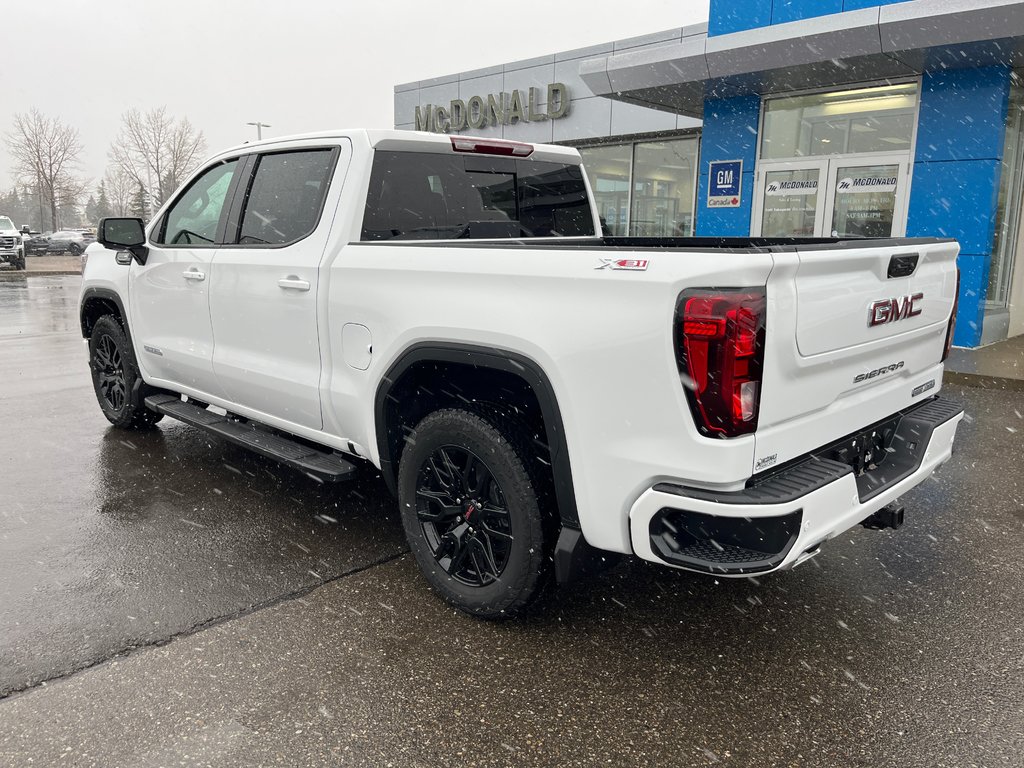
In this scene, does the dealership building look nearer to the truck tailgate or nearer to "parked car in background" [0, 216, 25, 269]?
the truck tailgate

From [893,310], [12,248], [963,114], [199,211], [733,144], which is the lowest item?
[12,248]

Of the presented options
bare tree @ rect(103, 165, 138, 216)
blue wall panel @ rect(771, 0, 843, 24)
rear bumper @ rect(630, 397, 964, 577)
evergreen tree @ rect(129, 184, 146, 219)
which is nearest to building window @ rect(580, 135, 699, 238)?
blue wall panel @ rect(771, 0, 843, 24)

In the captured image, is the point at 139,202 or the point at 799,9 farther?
the point at 139,202

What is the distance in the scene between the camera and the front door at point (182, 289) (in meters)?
4.54

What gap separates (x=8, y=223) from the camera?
29.3m

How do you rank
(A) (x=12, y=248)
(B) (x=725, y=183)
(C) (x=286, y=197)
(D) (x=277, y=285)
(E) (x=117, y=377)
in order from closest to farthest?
(D) (x=277, y=285) → (C) (x=286, y=197) → (E) (x=117, y=377) → (B) (x=725, y=183) → (A) (x=12, y=248)

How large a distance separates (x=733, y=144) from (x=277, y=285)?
31.5 feet

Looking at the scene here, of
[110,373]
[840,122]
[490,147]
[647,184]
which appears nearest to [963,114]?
[840,122]

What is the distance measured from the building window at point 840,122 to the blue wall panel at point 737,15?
1095 millimetres

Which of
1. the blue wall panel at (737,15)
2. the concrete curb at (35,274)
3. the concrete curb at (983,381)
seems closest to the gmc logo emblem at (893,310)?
the concrete curb at (983,381)

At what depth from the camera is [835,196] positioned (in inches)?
432

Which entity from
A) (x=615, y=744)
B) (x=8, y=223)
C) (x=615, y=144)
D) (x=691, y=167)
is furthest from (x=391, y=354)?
(x=8, y=223)

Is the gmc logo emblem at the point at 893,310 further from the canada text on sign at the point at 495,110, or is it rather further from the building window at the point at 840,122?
the canada text on sign at the point at 495,110

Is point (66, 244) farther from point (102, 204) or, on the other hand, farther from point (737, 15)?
point (102, 204)
